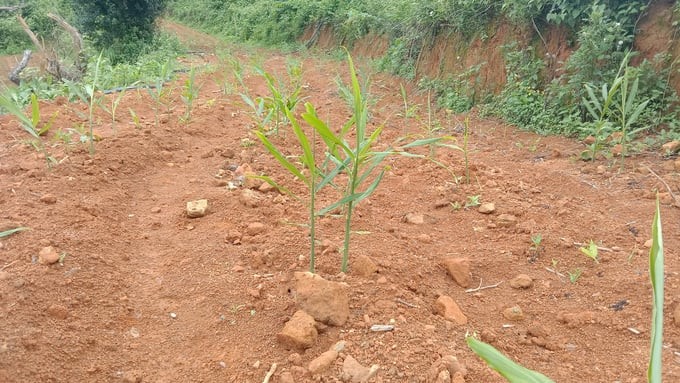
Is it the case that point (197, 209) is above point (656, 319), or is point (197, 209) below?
below

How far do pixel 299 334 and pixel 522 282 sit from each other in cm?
92

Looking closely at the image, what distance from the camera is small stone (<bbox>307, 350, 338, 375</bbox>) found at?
1.27m

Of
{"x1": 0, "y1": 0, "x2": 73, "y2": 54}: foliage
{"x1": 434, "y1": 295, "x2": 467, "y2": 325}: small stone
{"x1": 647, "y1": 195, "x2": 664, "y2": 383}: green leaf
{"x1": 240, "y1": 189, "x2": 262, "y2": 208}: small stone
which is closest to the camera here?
{"x1": 647, "y1": 195, "x2": 664, "y2": 383}: green leaf

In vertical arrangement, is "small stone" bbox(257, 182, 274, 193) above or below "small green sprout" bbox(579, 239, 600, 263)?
below

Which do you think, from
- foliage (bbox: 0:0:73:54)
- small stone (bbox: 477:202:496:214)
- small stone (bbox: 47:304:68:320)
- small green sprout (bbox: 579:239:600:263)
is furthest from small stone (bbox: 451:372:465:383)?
foliage (bbox: 0:0:73:54)

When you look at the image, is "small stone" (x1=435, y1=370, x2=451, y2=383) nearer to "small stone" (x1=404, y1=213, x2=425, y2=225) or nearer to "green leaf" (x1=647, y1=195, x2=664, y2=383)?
"green leaf" (x1=647, y1=195, x2=664, y2=383)

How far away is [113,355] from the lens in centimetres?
140

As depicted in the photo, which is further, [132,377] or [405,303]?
[405,303]

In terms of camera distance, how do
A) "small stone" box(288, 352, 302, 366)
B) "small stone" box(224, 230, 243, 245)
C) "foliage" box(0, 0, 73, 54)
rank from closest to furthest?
"small stone" box(288, 352, 302, 366), "small stone" box(224, 230, 243, 245), "foliage" box(0, 0, 73, 54)

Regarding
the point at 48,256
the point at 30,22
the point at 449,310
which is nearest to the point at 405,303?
the point at 449,310

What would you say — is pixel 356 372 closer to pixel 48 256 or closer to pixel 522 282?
pixel 522 282

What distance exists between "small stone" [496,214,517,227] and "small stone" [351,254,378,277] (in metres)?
0.86

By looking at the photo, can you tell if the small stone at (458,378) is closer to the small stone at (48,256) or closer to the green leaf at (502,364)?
the green leaf at (502,364)

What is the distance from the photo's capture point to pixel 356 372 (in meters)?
1.25
